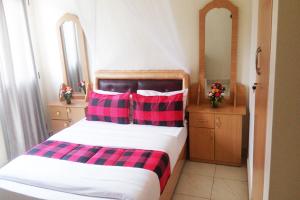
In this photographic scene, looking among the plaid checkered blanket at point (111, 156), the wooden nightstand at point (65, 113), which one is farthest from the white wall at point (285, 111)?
the wooden nightstand at point (65, 113)

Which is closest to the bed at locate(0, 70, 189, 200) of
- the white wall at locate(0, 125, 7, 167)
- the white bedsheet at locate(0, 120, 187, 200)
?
the white bedsheet at locate(0, 120, 187, 200)

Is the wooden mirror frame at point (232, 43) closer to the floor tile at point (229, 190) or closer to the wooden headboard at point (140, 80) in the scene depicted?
the wooden headboard at point (140, 80)

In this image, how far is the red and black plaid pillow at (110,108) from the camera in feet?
9.96

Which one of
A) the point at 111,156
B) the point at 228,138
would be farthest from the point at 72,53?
the point at 228,138

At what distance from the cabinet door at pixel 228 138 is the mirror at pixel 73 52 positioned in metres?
2.02

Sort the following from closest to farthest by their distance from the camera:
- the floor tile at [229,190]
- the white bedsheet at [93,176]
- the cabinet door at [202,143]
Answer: the white bedsheet at [93,176], the floor tile at [229,190], the cabinet door at [202,143]

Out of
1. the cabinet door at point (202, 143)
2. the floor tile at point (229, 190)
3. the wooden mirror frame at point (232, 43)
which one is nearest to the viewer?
the floor tile at point (229, 190)

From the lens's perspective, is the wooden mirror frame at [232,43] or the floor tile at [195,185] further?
the wooden mirror frame at [232,43]

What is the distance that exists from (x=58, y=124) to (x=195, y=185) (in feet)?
7.03

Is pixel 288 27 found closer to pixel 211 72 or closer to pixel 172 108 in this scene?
pixel 172 108

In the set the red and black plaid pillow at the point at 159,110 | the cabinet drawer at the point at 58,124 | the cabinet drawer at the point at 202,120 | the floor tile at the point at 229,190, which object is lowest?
the floor tile at the point at 229,190

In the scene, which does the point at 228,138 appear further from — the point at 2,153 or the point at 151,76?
the point at 2,153

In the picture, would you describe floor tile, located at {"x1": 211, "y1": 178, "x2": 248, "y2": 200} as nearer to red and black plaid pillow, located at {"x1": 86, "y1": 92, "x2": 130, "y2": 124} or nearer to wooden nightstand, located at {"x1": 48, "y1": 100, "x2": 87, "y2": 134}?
red and black plaid pillow, located at {"x1": 86, "y1": 92, "x2": 130, "y2": 124}

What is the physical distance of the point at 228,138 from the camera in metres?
2.95
